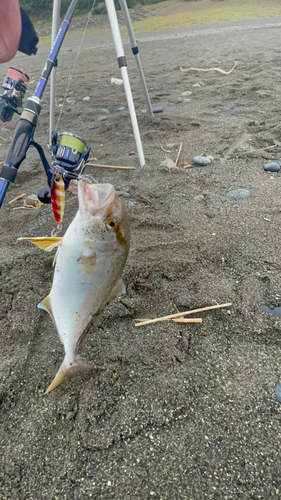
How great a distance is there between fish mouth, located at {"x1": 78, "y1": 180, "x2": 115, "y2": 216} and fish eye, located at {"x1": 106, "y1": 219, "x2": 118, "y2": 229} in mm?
70

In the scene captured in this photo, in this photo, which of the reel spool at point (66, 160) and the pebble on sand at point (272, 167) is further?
the pebble on sand at point (272, 167)

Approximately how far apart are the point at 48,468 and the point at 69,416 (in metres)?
0.22

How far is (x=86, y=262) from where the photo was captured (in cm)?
141

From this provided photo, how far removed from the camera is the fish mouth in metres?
1.37

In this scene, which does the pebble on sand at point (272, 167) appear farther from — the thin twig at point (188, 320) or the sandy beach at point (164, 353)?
the thin twig at point (188, 320)

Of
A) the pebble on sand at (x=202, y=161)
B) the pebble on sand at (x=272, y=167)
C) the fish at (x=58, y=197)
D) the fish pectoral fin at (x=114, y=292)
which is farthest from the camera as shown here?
the pebble on sand at (x=202, y=161)

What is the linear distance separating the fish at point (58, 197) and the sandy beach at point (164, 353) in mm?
684

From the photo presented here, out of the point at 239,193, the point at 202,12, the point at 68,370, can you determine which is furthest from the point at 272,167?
the point at 202,12

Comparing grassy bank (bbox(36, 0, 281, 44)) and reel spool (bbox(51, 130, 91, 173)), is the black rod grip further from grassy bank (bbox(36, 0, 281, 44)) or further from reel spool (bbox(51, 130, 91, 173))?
grassy bank (bbox(36, 0, 281, 44))

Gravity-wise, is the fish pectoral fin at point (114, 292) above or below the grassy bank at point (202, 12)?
below

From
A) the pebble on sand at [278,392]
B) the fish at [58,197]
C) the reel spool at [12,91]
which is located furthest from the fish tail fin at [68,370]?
the reel spool at [12,91]

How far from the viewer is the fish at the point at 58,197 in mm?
1776

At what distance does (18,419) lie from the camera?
5.02ft

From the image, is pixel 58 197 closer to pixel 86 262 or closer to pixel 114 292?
pixel 86 262
